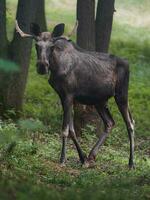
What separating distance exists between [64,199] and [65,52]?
8131 mm

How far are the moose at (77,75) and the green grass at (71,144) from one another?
0.77m

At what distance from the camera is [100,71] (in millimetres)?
13828

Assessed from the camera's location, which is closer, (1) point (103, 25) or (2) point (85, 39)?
(2) point (85, 39)

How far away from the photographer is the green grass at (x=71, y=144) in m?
5.80

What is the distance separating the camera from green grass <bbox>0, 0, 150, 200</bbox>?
5801 mm

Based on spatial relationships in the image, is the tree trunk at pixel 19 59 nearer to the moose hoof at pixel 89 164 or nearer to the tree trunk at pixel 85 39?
the tree trunk at pixel 85 39

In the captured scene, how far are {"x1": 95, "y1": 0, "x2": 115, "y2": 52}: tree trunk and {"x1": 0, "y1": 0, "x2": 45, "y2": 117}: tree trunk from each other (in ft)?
6.26

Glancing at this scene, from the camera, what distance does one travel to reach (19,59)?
18750 millimetres

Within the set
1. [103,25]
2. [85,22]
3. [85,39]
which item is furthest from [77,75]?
[103,25]

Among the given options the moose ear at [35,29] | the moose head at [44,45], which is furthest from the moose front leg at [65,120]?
the moose ear at [35,29]

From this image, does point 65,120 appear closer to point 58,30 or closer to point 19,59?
point 58,30

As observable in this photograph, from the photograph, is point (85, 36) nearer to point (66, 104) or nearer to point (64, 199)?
point (66, 104)

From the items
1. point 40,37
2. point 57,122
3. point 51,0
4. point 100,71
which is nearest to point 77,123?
point 57,122

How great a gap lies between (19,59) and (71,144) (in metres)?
3.06
